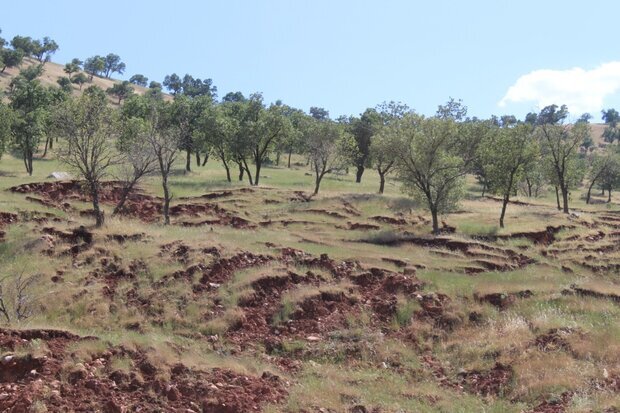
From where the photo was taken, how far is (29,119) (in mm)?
55406

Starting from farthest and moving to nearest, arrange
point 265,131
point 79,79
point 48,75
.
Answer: point 79,79 → point 48,75 → point 265,131

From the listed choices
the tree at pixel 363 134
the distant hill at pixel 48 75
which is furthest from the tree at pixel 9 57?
the tree at pixel 363 134

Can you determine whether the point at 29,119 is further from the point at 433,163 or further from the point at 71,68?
the point at 71,68

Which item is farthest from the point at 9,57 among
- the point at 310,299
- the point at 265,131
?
the point at 310,299

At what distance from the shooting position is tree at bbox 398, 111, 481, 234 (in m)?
36.4

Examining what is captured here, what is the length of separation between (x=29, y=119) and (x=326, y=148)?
32873 millimetres

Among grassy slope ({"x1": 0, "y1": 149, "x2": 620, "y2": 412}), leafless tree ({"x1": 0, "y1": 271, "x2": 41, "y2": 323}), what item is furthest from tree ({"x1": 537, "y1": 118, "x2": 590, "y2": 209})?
leafless tree ({"x1": 0, "y1": 271, "x2": 41, "y2": 323})

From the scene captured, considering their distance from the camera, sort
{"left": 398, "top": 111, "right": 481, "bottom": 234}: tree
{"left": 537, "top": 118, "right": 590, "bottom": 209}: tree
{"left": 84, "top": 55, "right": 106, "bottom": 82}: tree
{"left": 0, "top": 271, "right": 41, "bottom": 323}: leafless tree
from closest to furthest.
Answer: {"left": 0, "top": 271, "right": 41, "bottom": 323}: leafless tree < {"left": 398, "top": 111, "right": 481, "bottom": 234}: tree < {"left": 537, "top": 118, "right": 590, "bottom": 209}: tree < {"left": 84, "top": 55, "right": 106, "bottom": 82}: tree

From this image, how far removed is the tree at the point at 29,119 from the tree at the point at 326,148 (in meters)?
29.2

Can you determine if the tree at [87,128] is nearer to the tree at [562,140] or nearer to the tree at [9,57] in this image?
the tree at [562,140]

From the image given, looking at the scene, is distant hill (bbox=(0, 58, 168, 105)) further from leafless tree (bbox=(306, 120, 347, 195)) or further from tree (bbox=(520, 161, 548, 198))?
tree (bbox=(520, 161, 548, 198))

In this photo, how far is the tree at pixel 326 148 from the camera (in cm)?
5106

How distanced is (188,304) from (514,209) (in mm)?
39294

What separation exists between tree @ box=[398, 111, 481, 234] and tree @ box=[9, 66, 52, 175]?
38778 millimetres
